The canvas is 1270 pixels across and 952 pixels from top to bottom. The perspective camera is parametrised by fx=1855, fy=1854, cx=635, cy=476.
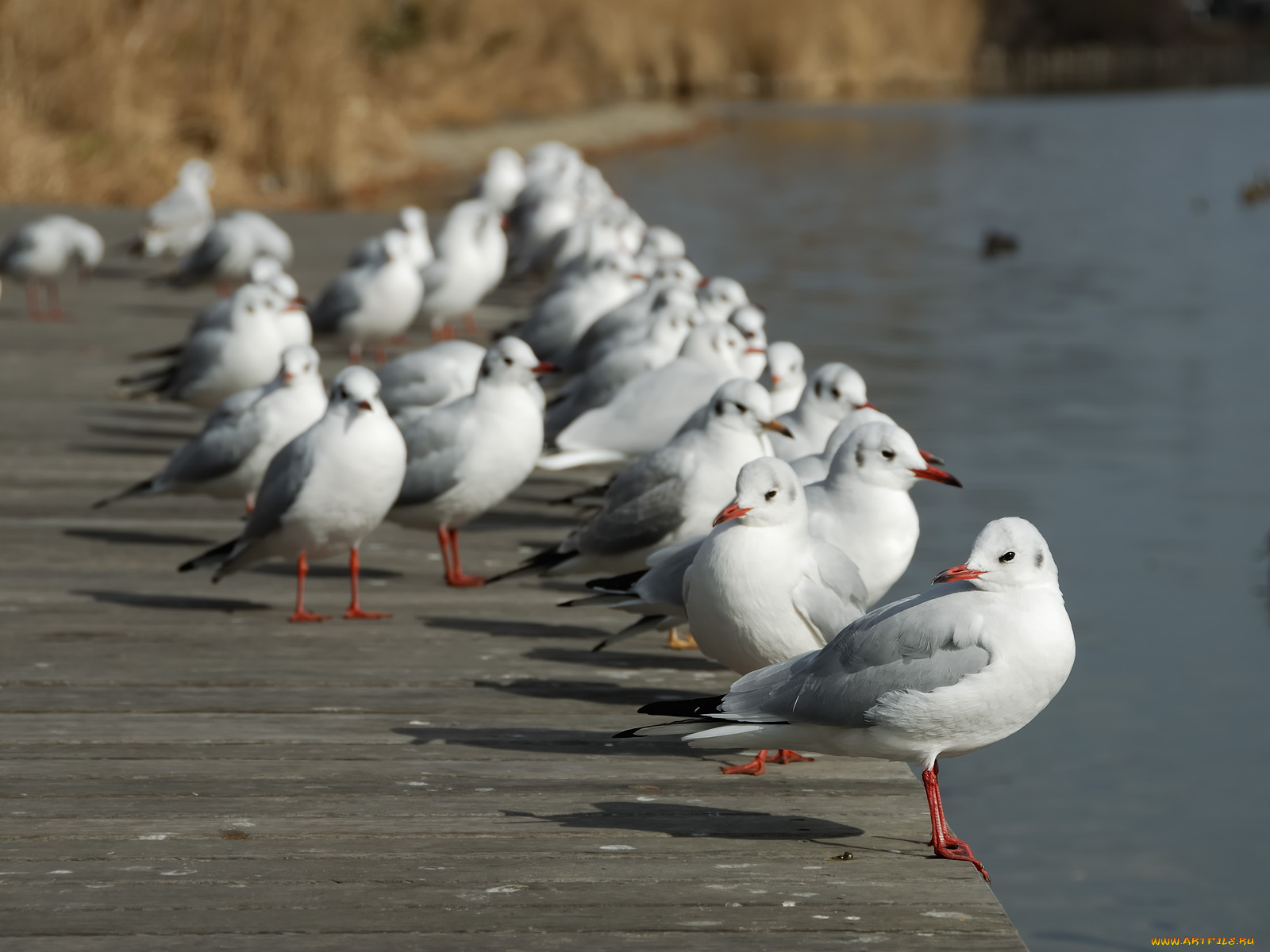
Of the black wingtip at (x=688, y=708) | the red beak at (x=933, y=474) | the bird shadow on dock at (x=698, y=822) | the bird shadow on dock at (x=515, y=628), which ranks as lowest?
the bird shadow on dock at (x=515, y=628)

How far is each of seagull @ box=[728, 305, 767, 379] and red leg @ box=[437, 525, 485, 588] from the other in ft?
5.58

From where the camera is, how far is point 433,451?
591 centimetres

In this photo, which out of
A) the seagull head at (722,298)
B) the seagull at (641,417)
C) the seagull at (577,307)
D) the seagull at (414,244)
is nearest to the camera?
the seagull at (641,417)

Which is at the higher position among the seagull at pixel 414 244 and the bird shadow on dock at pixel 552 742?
the seagull at pixel 414 244

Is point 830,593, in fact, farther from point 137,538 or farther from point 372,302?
point 372,302

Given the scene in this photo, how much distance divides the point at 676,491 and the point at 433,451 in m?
1.00

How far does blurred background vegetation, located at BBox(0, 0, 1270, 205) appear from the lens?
62.2 feet

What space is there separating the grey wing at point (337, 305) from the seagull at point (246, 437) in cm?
335

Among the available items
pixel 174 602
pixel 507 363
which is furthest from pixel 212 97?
pixel 174 602

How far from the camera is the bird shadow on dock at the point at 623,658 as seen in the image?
494cm

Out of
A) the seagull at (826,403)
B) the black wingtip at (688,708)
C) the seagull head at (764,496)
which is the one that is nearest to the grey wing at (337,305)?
the seagull at (826,403)

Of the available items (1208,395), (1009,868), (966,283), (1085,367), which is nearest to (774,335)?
(1085,367)

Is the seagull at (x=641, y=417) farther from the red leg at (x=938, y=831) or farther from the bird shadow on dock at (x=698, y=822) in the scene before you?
the red leg at (x=938, y=831)

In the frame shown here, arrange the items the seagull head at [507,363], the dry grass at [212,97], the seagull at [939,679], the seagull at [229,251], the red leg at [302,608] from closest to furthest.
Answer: the seagull at [939,679]
the red leg at [302,608]
the seagull head at [507,363]
the seagull at [229,251]
the dry grass at [212,97]
